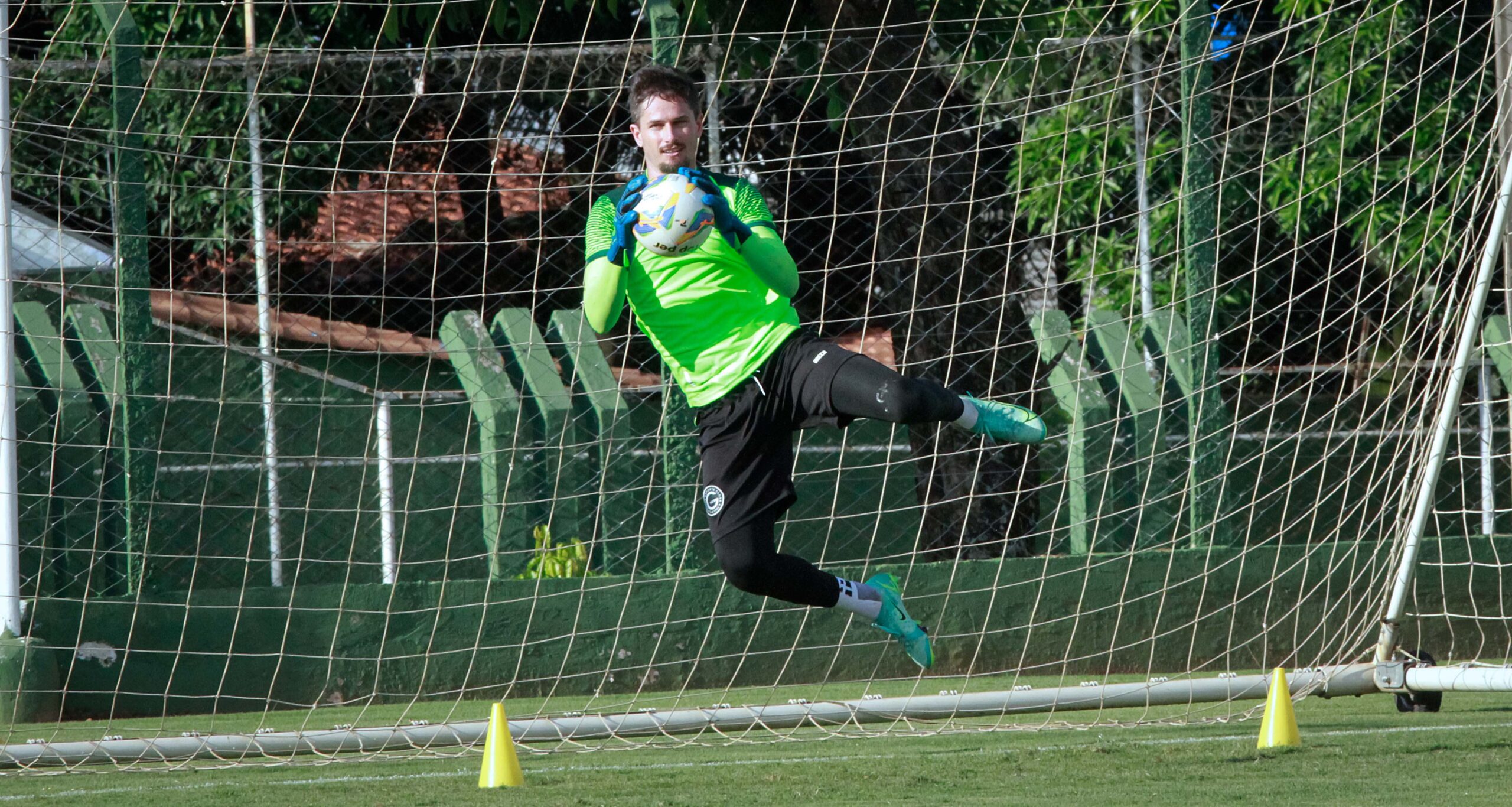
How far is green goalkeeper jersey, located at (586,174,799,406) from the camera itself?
437 cm

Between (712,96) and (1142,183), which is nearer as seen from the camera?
(712,96)

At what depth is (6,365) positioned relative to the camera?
5.77m

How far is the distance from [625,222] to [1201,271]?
4428 mm

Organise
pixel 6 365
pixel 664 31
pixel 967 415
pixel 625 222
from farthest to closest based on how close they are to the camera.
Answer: pixel 664 31
pixel 6 365
pixel 967 415
pixel 625 222

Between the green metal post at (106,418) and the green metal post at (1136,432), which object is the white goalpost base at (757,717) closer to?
the green metal post at (106,418)

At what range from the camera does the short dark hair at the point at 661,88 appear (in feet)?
14.0

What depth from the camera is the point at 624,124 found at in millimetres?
9367

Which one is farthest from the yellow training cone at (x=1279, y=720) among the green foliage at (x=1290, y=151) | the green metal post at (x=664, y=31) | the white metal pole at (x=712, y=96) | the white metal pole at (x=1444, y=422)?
the green foliage at (x=1290, y=151)

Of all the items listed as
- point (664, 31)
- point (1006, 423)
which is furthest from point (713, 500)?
point (664, 31)

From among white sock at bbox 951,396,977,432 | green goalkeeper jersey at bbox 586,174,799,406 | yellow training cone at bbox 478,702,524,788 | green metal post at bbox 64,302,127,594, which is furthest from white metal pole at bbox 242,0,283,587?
white sock at bbox 951,396,977,432

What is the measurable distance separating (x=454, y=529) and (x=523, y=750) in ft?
9.82

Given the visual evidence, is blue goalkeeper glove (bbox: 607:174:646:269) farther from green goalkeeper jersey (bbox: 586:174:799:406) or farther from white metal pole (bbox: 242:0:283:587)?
white metal pole (bbox: 242:0:283:587)

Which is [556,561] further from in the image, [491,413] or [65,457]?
[65,457]

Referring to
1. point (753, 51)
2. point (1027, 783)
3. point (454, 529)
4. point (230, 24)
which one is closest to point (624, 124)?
point (753, 51)
